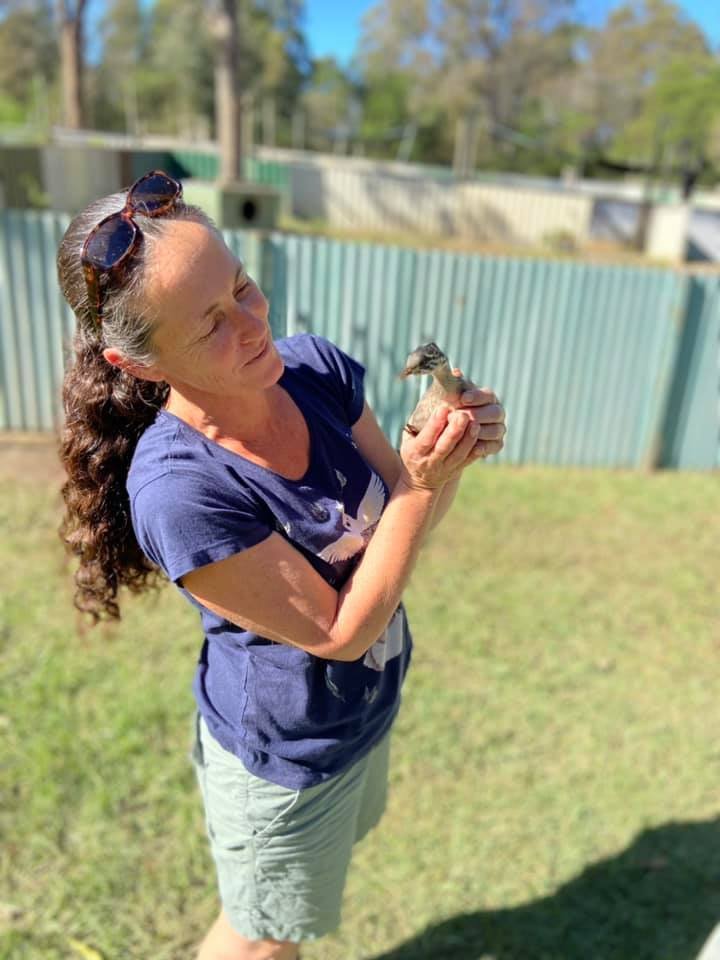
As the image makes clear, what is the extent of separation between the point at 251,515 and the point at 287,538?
101mm

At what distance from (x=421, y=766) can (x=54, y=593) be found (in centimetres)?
206

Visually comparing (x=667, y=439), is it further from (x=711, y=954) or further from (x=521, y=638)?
(x=711, y=954)

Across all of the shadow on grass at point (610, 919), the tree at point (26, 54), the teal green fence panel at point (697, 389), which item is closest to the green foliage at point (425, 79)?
the tree at point (26, 54)

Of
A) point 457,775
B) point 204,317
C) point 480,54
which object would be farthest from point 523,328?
point 480,54

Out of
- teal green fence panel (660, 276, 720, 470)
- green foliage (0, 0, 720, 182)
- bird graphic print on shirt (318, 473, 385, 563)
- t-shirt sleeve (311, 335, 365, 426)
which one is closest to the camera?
bird graphic print on shirt (318, 473, 385, 563)

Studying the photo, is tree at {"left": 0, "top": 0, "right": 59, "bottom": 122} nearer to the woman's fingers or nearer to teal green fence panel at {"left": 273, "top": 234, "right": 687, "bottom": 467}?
teal green fence panel at {"left": 273, "top": 234, "right": 687, "bottom": 467}

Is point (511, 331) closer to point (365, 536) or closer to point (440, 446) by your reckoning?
point (365, 536)

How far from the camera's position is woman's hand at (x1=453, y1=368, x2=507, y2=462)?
47.5 inches

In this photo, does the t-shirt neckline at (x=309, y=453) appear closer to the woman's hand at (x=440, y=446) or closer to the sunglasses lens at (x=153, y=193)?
the woman's hand at (x=440, y=446)

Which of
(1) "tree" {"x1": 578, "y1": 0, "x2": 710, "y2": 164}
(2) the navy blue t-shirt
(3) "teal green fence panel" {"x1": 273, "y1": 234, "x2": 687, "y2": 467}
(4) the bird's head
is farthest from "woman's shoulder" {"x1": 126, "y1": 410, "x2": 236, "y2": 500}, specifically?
(1) "tree" {"x1": 578, "y1": 0, "x2": 710, "y2": 164}

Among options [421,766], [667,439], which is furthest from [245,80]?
[421,766]

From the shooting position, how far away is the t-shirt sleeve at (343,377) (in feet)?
5.08

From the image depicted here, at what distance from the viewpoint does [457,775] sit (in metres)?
2.83

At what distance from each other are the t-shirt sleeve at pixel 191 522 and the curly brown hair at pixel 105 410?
8.1 inches
